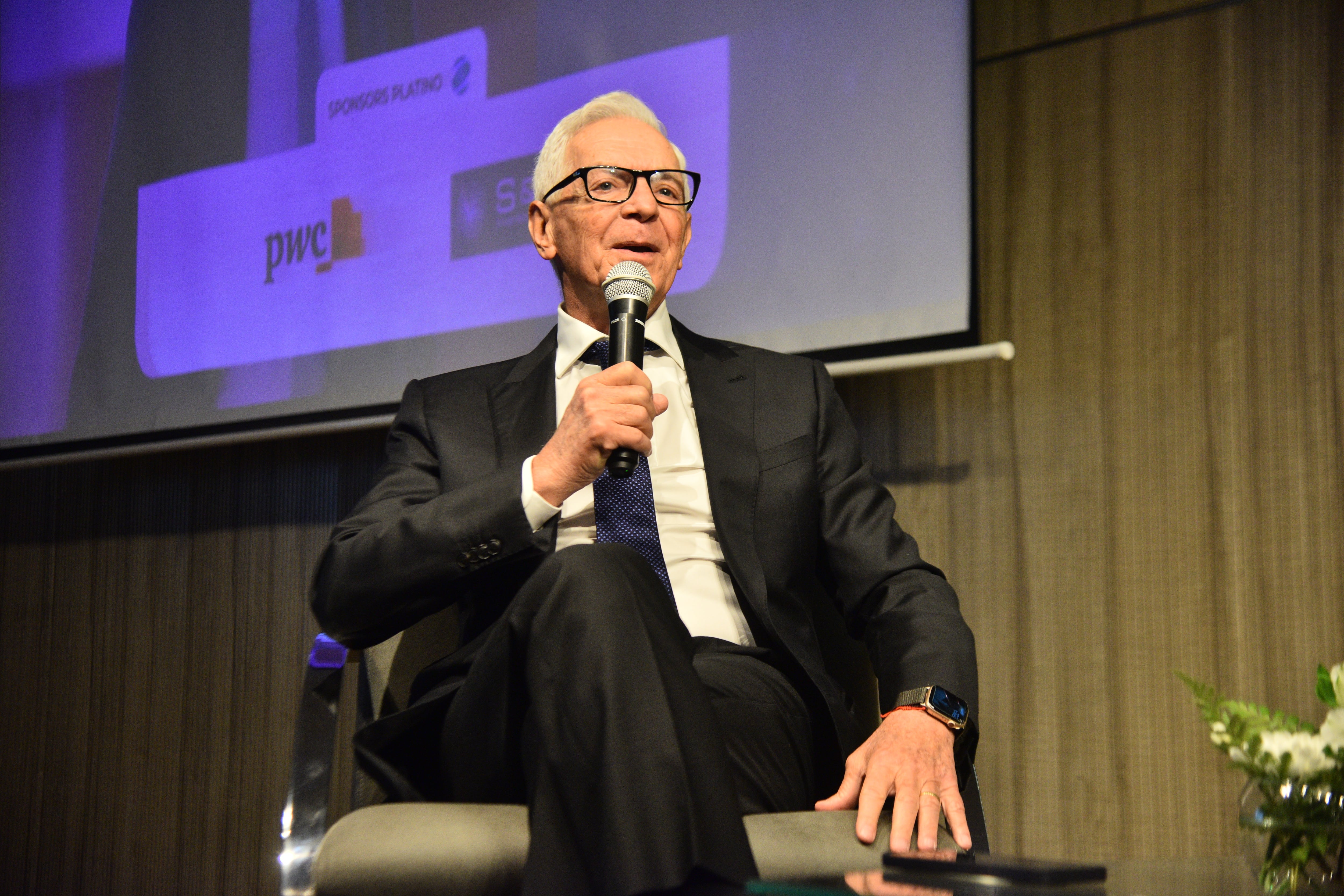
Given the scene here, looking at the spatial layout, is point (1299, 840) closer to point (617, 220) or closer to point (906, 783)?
point (906, 783)

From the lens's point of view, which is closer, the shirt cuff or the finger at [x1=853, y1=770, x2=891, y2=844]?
the finger at [x1=853, y1=770, x2=891, y2=844]

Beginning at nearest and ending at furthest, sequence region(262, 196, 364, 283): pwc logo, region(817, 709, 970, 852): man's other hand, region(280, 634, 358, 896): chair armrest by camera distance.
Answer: region(817, 709, 970, 852): man's other hand → region(280, 634, 358, 896): chair armrest → region(262, 196, 364, 283): pwc logo

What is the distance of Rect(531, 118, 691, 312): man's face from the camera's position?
168 cm

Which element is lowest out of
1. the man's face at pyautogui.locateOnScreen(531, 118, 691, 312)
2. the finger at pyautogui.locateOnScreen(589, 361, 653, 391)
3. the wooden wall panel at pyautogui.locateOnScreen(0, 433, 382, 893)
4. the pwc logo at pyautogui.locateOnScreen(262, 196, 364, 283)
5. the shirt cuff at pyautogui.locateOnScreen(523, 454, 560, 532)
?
the wooden wall panel at pyautogui.locateOnScreen(0, 433, 382, 893)

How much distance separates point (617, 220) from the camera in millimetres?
1683

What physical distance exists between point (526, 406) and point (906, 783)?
0.80 m

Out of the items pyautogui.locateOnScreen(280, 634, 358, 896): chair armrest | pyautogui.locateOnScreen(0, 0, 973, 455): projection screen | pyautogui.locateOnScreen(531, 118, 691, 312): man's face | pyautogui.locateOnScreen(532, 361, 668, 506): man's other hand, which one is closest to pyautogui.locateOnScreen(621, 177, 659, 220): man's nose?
pyautogui.locateOnScreen(531, 118, 691, 312): man's face

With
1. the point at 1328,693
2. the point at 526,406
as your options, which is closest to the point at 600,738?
the point at 1328,693

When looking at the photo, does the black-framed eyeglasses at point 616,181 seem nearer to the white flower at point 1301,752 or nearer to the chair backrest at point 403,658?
the chair backrest at point 403,658

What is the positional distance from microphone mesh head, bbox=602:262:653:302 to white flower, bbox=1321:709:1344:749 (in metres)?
0.84

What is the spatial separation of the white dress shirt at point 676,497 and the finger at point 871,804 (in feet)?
1.22

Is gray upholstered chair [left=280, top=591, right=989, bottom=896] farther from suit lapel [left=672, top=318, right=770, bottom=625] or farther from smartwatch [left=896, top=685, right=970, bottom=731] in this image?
suit lapel [left=672, top=318, right=770, bottom=625]

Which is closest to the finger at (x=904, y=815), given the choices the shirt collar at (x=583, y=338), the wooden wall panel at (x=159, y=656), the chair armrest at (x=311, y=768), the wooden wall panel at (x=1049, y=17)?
the chair armrest at (x=311, y=768)

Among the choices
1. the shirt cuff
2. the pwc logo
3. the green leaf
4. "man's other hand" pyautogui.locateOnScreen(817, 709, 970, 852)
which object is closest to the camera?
the green leaf
